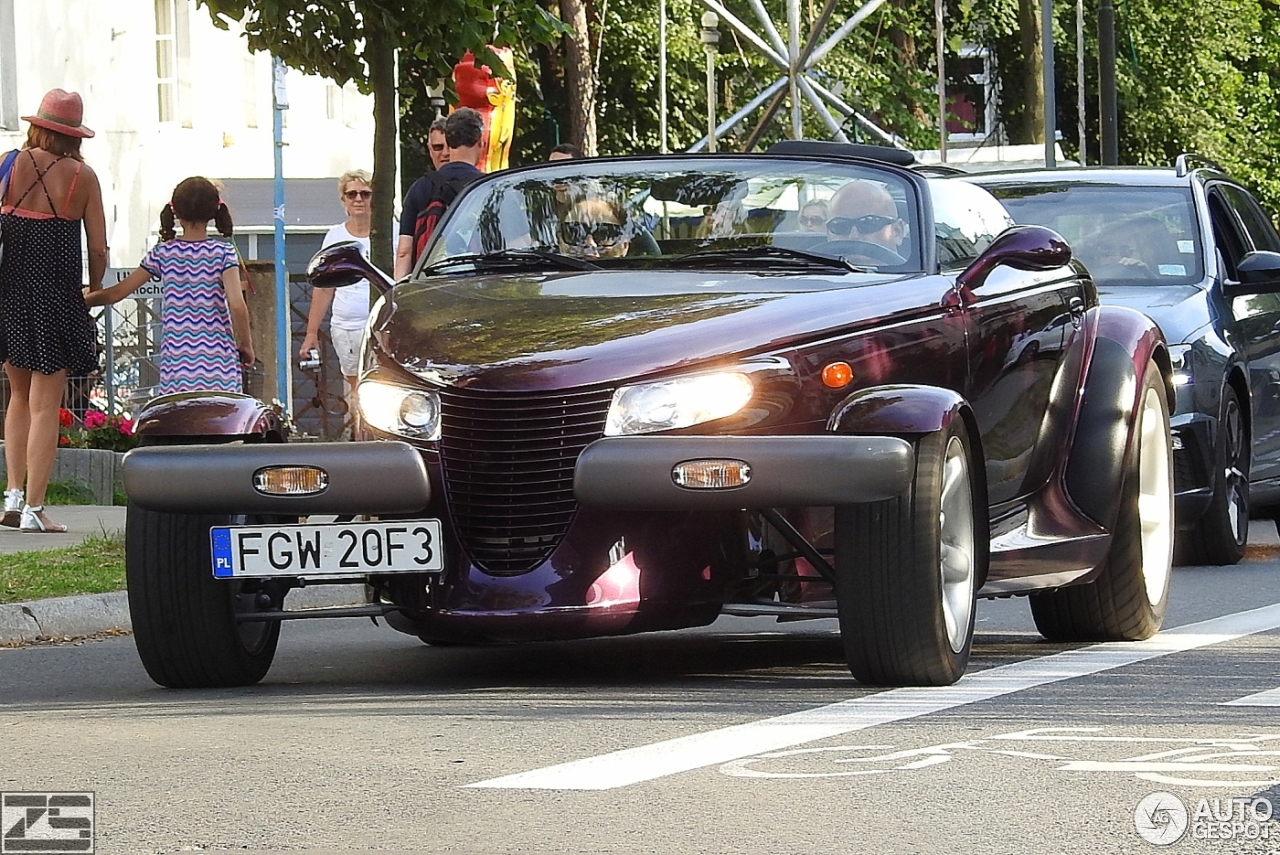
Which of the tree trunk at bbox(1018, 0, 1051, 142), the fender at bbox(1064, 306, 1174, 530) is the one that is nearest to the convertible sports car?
the fender at bbox(1064, 306, 1174, 530)

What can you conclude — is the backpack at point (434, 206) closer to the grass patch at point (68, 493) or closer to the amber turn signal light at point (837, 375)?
the grass patch at point (68, 493)

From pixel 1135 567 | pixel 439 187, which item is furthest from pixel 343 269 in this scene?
pixel 439 187

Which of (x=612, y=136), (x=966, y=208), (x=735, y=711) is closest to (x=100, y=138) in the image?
(x=612, y=136)

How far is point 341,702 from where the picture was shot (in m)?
7.12

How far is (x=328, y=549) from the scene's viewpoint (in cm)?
716

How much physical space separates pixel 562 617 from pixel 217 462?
39.5 inches

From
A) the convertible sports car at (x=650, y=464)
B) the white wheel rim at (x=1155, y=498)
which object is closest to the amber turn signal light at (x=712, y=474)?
the convertible sports car at (x=650, y=464)

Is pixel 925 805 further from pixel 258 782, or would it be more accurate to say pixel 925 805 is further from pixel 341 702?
pixel 341 702

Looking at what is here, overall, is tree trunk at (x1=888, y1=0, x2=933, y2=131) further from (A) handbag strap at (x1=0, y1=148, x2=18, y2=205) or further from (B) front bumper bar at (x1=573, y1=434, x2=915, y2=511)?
(B) front bumper bar at (x1=573, y1=434, x2=915, y2=511)

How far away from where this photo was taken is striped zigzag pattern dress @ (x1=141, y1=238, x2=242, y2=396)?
1233 cm

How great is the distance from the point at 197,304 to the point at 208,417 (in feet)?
15.8

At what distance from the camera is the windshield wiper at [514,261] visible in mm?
8141

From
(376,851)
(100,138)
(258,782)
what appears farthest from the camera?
(100,138)

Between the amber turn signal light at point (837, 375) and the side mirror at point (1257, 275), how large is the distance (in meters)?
5.28
